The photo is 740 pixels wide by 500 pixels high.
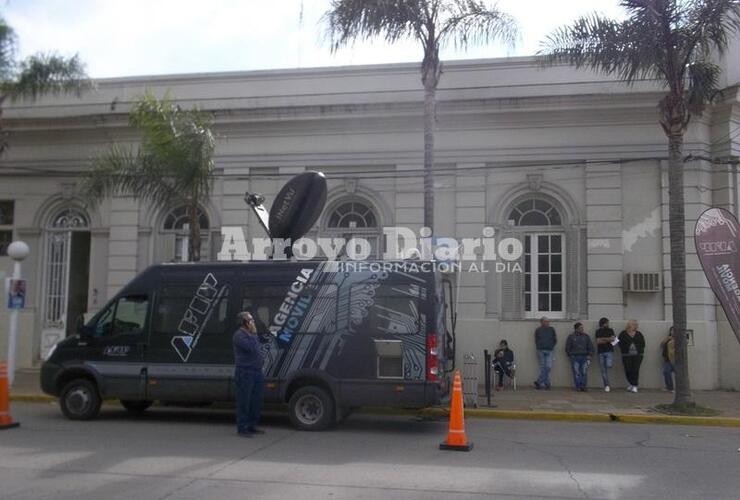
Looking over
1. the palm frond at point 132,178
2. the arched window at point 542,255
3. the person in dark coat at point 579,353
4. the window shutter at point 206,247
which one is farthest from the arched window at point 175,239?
the person in dark coat at point 579,353

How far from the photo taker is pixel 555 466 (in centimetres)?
827

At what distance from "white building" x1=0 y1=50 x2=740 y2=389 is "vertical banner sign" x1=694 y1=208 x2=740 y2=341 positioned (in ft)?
9.27

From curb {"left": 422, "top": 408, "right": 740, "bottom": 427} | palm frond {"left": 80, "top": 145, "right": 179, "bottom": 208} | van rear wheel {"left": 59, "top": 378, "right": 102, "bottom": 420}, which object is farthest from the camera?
palm frond {"left": 80, "top": 145, "right": 179, "bottom": 208}

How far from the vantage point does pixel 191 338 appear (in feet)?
36.7

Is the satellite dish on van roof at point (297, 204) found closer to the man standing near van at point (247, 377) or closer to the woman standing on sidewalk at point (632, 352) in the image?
the man standing near van at point (247, 377)

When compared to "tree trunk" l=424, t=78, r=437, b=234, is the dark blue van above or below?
below

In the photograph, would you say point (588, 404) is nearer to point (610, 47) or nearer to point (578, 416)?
point (578, 416)

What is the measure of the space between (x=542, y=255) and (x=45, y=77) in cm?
1163

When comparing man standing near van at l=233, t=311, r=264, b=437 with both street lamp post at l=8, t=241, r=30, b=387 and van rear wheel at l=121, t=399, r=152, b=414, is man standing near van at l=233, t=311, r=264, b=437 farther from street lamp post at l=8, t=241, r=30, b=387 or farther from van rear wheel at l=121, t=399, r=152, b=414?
street lamp post at l=8, t=241, r=30, b=387

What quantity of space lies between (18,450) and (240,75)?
11307 millimetres

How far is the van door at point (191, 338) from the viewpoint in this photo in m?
11.0

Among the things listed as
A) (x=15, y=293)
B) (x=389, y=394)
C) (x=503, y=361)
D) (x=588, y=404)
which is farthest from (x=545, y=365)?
(x=15, y=293)

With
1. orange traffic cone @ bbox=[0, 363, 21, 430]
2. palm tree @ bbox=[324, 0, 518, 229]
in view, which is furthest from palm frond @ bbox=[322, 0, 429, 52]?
orange traffic cone @ bbox=[0, 363, 21, 430]

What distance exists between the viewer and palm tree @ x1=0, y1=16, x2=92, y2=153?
15.7 meters
